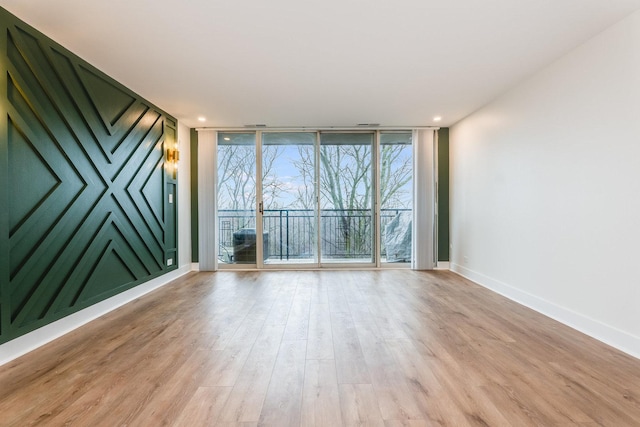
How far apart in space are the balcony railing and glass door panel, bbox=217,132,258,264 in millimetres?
53

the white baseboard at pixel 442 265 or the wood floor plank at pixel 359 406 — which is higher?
the white baseboard at pixel 442 265

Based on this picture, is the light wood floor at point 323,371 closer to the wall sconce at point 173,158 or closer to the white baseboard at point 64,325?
the white baseboard at point 64,325

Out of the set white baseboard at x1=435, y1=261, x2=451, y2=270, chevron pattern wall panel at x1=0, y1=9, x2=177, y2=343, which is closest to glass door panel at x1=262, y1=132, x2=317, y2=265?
chevron pattern wall panel at x1=0, y1=9, x2=177, y2=343

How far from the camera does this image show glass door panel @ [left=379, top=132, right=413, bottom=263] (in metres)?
5.53

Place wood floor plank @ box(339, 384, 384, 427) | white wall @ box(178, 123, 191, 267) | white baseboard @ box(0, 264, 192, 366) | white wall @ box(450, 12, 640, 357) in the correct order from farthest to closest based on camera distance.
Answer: white wall @ box(178, 123, 191, 267), white wall @ box(450, 12, 640, 357), white baseboard @ box(0, 264, 192, 366), wood floor plank @ box(339, 384, 384, 427)

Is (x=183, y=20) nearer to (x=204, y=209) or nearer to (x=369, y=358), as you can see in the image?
(x=369, y=358)

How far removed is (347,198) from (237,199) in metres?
2.04

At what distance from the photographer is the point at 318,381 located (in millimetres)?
1838

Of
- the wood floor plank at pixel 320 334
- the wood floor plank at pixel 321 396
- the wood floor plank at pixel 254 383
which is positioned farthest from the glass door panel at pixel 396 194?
the wood floor plank at pixel 321 396

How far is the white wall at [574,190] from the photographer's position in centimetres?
229

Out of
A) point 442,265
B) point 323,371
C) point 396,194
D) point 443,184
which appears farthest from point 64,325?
point 443,184

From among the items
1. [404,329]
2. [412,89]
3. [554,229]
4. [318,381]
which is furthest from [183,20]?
[554,229]

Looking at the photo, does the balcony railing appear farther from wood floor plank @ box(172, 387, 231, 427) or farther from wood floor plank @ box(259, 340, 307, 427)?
wood floor plank @ box(172, 387, 231, 427)

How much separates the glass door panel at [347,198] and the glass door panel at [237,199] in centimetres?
130
